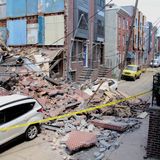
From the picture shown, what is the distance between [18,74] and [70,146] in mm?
11964

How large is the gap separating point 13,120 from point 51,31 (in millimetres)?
16877

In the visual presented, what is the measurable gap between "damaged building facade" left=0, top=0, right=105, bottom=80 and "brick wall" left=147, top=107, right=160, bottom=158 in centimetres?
1597

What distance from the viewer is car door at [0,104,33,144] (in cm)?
1033

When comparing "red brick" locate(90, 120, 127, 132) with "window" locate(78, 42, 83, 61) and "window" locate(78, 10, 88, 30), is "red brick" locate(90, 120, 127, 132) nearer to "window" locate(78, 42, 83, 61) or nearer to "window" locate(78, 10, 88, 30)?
"window" locate(78, 42, 83, 61)

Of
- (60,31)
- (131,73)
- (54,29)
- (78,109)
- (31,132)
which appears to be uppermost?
(54,29)

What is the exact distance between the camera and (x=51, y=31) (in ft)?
86.5

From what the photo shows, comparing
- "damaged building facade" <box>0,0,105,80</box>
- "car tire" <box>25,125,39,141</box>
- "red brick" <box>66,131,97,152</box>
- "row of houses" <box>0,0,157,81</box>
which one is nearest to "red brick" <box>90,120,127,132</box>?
"red brick" <box>66,131,97,152</box>

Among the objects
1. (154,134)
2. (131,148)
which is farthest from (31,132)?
(154,134)

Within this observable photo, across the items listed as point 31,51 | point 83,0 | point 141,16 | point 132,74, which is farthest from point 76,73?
point 141,16

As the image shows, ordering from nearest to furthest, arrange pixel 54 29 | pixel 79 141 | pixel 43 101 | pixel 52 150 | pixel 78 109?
1. pixel 79 141
2. pixel 52 150
3. pixel 78 109
4. pixel 43 101
5. pixel 54 29

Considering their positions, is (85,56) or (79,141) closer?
(79,141)

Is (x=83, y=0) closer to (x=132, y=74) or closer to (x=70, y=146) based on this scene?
(x=132, y=74)

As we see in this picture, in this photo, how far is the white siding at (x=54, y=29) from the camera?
1020 inches

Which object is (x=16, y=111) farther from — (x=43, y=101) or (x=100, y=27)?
(x=100, y=27)
